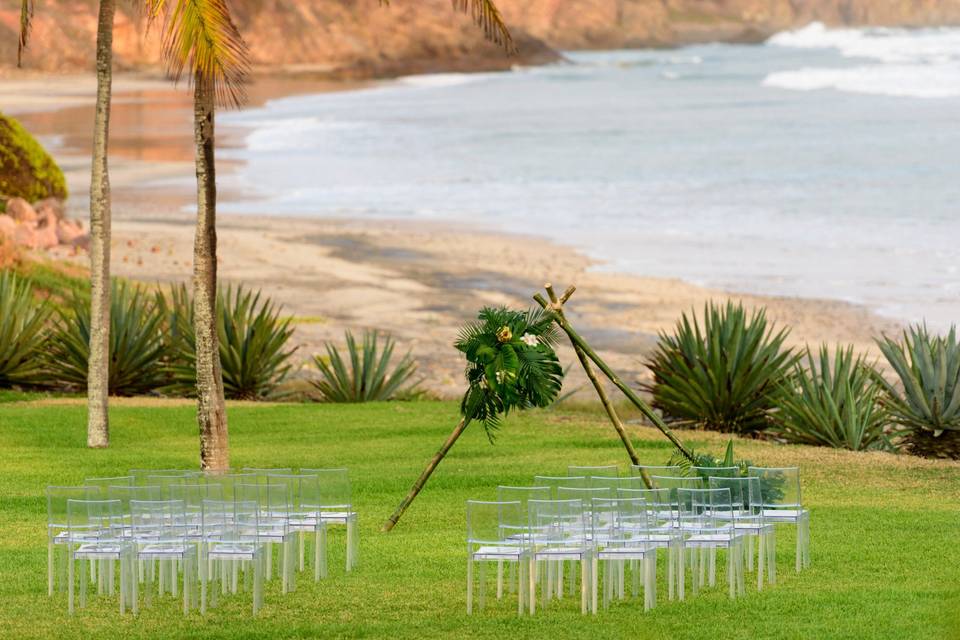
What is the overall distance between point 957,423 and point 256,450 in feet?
25.1

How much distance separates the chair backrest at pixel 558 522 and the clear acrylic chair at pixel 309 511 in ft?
5.56

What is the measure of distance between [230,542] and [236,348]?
12.2 m

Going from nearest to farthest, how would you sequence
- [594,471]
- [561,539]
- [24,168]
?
[561,539] → [594,471] → [24,168]

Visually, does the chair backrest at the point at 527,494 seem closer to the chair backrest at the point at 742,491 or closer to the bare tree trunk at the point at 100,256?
the chair backrest at the point at 742,491

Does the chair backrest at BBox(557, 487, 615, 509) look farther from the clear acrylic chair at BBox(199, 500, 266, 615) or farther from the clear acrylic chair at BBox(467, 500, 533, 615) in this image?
the clear acrylic chair at BBox(199, 500, 266, 615)

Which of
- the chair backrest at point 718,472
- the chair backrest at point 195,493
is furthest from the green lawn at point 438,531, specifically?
the chair backrest at point 718,472

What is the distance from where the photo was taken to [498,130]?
2849 inches

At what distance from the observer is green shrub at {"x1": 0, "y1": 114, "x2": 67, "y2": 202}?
34.6 m

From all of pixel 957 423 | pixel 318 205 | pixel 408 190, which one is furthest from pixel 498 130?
pixel 957 423

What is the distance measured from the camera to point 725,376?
20.8 meters

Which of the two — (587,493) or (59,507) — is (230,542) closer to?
(59,507)

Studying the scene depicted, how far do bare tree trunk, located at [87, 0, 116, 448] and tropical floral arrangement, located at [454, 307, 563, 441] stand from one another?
7095mm

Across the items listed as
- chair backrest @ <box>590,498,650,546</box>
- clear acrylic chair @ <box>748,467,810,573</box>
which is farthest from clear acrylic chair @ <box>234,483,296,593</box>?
clear acrylic chair @ <box>748,467,810,573</box>

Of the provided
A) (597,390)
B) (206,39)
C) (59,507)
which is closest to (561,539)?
(597,390)
